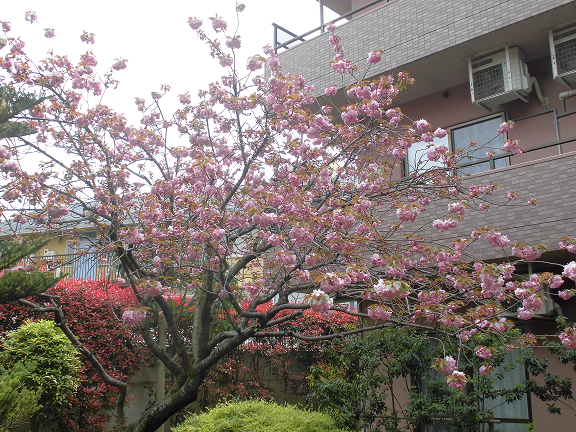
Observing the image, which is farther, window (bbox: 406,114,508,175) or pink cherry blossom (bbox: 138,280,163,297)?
window (bbox: 406,114,508,175)

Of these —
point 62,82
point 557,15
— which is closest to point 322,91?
point 557,15

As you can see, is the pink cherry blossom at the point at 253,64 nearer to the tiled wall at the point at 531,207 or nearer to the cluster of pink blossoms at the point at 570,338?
the tiled wall at the point at 531,207

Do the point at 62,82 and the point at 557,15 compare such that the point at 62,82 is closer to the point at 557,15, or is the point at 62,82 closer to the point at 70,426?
the point at 70,426

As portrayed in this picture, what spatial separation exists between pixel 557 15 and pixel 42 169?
6.58 metres

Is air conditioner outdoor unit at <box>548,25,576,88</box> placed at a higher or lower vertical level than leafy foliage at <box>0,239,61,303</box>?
higher

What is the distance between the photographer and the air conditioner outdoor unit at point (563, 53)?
6148mm

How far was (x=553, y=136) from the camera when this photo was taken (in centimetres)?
660

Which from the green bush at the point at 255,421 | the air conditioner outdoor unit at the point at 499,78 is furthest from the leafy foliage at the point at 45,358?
the air conditioner outdoor unit at the point at 499,78

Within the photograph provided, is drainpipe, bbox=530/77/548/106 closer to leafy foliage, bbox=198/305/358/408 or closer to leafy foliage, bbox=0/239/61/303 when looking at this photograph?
leafy foliage, bbox=198/305/358/408

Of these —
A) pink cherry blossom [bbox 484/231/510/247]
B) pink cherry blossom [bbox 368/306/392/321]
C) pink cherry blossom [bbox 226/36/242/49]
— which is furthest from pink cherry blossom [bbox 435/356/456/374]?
pink cherry blossom [bbox 226/36/242/49]

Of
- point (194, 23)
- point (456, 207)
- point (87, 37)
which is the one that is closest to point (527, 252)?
point (456, 207)

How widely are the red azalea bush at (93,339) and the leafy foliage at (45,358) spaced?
376mm

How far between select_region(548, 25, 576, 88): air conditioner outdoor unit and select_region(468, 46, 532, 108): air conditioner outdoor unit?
408mm

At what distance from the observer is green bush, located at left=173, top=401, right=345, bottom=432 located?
5387mm
